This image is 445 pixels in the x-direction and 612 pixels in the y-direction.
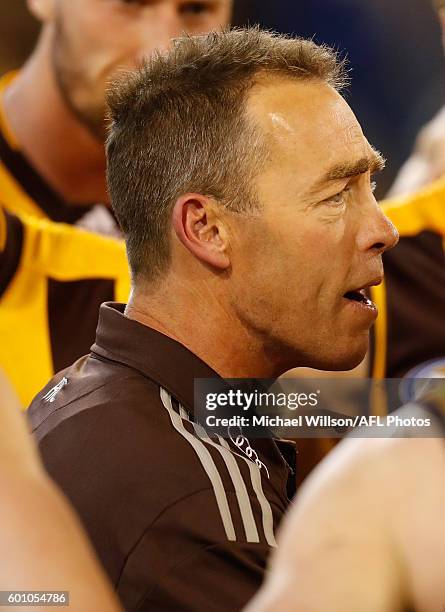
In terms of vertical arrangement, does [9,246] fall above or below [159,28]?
below

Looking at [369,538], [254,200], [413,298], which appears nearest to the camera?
[369,538]

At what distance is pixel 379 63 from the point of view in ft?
7.24

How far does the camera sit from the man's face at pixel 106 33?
6.91 feet

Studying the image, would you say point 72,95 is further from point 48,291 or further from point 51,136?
point 48,291

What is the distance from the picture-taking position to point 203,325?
1.05 meters

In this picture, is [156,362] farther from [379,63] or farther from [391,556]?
[379,63]

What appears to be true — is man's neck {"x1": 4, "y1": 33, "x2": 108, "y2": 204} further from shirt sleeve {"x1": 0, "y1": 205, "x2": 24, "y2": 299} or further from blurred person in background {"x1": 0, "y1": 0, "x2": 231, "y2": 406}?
shirt sleeve {"x1": 0, "y1": 205, "x2": 24, "y2": 299}

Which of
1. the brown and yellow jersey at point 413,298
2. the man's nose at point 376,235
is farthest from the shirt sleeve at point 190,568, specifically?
the brown and yellow jersey at point 413,298

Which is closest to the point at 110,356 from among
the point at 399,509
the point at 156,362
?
the point at 156,362

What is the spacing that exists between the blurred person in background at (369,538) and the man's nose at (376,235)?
21.2 inches

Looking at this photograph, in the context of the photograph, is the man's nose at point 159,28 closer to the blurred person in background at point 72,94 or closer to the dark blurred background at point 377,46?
the blurred person in background at point 72,94

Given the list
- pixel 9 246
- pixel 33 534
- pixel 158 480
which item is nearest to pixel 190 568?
pixel 158 480

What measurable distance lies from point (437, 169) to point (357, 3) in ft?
1.31

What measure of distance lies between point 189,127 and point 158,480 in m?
0.38
